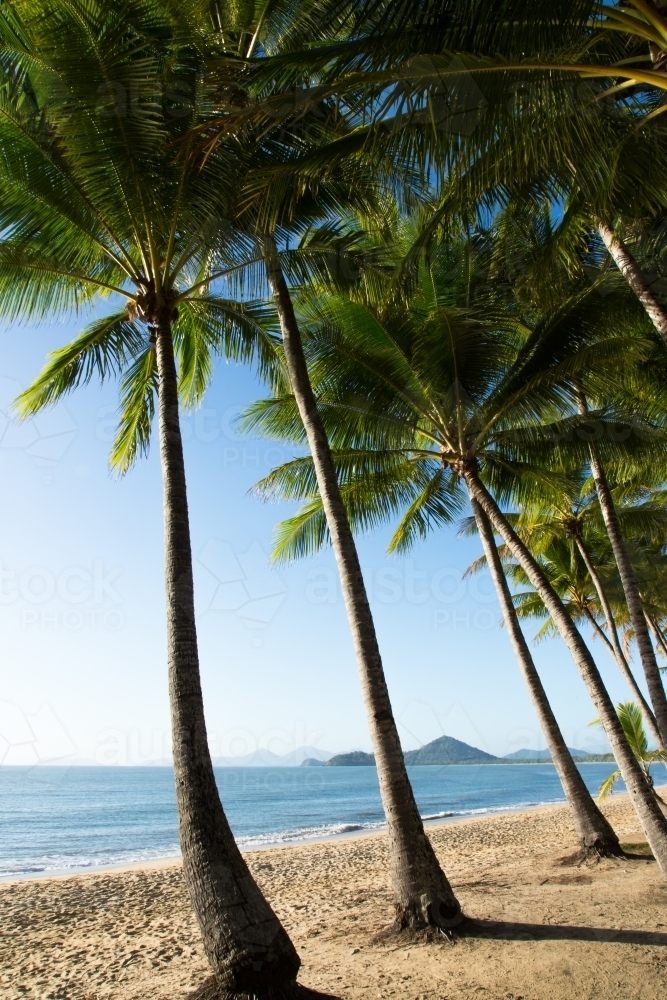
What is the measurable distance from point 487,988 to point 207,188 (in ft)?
23.5

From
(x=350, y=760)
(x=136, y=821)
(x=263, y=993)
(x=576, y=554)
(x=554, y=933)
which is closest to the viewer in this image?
(x=263, y=993)

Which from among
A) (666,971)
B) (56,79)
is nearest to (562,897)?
(666,971)

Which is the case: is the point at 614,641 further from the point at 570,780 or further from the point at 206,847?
the point at 206,847

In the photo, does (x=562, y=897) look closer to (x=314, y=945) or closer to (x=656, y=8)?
(x=314, y=945)

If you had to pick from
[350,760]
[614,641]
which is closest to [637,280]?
[614,641]

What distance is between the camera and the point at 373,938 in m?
5.44

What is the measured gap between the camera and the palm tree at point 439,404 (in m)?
8.93

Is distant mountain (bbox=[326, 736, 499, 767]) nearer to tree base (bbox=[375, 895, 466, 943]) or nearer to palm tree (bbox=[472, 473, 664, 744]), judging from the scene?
palm tree (bbox=[472, 473, 664, 744])

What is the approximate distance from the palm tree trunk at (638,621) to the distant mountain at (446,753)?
165 m

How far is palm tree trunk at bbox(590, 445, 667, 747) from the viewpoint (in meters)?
7.85

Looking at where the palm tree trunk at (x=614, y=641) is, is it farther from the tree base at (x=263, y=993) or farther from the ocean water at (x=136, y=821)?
the ocean water at (x=136, y=821)

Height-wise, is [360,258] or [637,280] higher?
[360,258]

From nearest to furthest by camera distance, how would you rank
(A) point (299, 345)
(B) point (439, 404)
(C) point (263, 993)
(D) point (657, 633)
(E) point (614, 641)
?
(C) point (263, 993), (A) point (299, 345), (B) point (439, 404), (E) point (614, 641), (D) point (657, 633)

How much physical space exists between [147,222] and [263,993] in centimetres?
644
